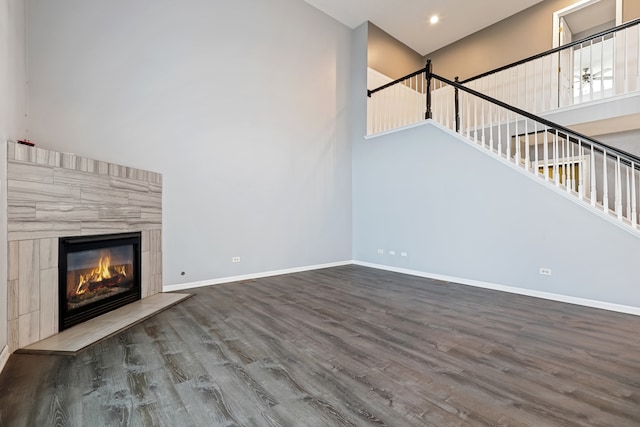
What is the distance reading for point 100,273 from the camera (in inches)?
118

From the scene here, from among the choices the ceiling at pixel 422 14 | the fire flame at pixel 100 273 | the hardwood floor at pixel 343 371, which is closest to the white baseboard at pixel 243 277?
the fire flame at pixel 100 273

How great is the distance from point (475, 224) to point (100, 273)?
4973 millimetres

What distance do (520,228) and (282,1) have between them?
5498 millimetres

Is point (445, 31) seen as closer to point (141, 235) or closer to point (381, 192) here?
point (381, 192)

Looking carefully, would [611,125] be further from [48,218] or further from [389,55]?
[48,218]

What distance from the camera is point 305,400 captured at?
1586mm

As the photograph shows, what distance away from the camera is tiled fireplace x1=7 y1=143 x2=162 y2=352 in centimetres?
217

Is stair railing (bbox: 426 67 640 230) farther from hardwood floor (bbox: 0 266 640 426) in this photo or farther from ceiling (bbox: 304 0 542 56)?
hardwood floor (bbox: 0 266 640 426)

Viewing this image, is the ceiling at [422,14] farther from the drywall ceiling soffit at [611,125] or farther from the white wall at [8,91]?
the white wall at [8,91]

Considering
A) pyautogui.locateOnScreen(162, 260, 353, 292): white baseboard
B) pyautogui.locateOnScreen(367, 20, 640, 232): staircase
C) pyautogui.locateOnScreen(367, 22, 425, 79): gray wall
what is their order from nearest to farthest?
pyautogui.locateOnScreen(367, 20, 640, 232): staircase
pyautogui.locateOnScreen(162, 260, 353, 292): white baseboard
pyautogui.locateOnScreen(367, 22, 425, 79): gray wall

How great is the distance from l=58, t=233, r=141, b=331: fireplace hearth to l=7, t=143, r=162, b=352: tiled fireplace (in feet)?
0.09

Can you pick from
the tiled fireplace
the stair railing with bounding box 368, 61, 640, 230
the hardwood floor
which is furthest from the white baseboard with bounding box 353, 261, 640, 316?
the tiled fireplace

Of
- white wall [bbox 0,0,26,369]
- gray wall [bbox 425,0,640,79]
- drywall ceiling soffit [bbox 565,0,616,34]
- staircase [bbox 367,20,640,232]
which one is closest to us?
white wall [bbox 0,0,26,369]

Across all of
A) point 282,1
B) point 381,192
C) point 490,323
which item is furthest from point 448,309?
point 282,1
